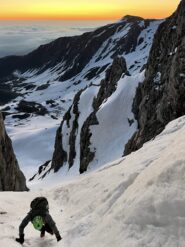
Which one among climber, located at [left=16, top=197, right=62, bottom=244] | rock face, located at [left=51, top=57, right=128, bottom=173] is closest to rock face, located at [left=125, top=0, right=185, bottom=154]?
rock face, located at [left=51, top=57, right=128, bottom=173]

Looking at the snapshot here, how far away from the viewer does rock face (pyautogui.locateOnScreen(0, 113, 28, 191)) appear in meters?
42.6

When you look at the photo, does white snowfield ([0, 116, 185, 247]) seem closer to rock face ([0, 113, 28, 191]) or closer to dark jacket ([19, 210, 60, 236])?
dark jacket ([19, 210, 60, 236])

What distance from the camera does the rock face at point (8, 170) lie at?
4262 cm

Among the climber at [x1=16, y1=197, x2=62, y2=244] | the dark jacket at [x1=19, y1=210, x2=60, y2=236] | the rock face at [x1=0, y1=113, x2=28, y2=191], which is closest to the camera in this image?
the dark jacket at [x1=19, y1=210, x2=60, y2=236]

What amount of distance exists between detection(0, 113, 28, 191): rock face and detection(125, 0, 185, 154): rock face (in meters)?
13.6

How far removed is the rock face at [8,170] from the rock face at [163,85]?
13599 millimetres

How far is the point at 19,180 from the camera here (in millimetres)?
51781

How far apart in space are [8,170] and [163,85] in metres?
21.6

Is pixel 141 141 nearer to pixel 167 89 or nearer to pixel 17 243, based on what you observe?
pixel 167 89

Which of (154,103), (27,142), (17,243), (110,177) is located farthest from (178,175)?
(27,142)

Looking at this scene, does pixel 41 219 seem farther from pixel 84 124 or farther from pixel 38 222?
pixel 84 124

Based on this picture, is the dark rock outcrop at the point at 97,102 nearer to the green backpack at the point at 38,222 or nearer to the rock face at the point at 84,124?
the rock face at the point at 84,124

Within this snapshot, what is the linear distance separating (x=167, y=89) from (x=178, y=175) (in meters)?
34.2

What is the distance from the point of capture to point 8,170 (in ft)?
153
